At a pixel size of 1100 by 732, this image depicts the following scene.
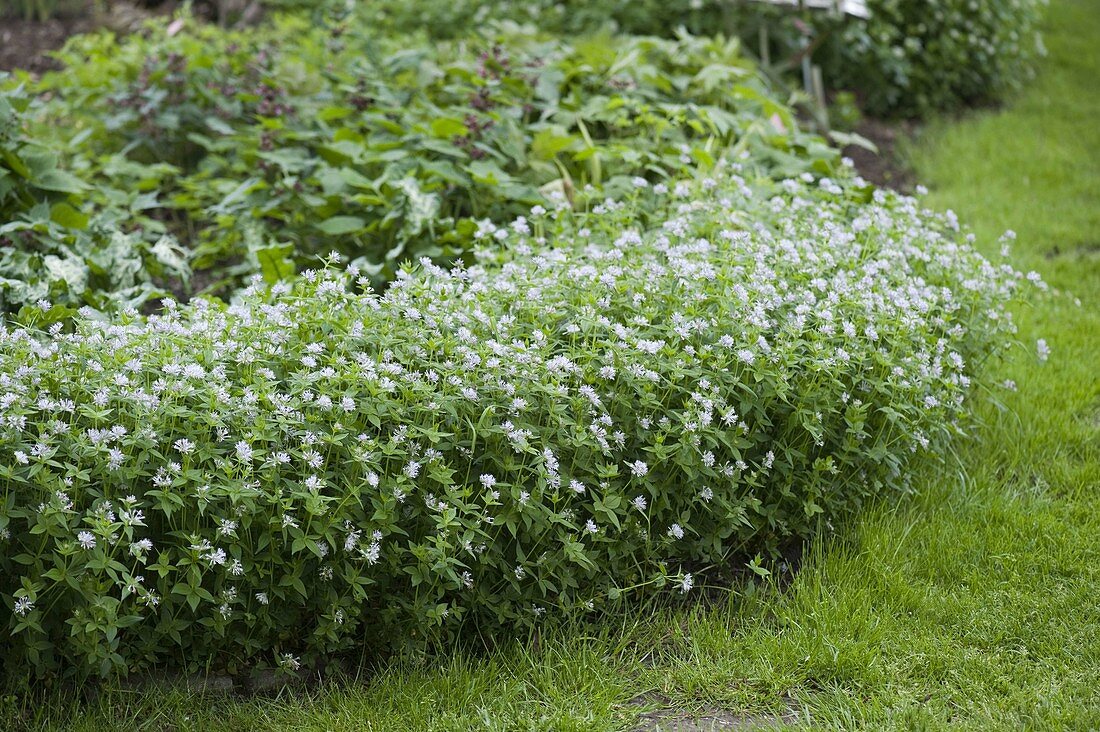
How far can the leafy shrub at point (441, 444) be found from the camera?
250cm

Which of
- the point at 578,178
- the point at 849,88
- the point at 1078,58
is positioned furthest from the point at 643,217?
the point at 1078,58

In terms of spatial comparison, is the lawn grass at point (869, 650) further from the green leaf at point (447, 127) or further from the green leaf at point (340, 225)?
the green leaf at point (447, 127)

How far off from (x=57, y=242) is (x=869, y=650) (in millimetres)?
3161

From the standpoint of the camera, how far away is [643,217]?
4.45 m

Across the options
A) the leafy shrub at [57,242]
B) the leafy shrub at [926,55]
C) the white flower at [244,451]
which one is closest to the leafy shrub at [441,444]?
the white flower at [244,451]

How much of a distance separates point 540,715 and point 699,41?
171 inches

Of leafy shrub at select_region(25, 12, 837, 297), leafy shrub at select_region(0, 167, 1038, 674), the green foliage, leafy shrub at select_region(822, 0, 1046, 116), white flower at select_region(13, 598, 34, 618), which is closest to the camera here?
white flower at select_region(13, 598, 34, 618)

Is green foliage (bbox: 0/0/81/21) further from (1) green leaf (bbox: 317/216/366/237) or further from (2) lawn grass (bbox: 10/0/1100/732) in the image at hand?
(2) lawn grass (bbox: 10/0/1100/732)

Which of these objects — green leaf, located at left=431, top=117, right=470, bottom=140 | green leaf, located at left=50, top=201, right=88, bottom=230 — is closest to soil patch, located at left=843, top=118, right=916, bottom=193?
green leaf, located at left=431, top=117, right=470, bottom=140

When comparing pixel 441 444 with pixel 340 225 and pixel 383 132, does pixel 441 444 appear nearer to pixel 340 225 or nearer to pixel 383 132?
pixel 340 225

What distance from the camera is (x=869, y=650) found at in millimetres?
2816

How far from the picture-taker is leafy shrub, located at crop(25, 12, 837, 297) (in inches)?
178

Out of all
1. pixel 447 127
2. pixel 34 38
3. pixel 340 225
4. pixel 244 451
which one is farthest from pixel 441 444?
pixel 34 38

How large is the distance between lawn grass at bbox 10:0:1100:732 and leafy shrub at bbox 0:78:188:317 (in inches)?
67.1
